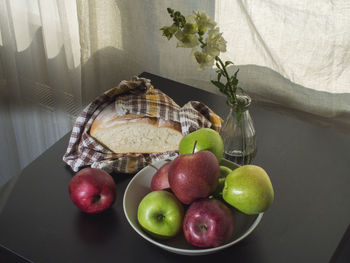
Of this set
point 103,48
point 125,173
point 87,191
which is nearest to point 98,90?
point 103,48

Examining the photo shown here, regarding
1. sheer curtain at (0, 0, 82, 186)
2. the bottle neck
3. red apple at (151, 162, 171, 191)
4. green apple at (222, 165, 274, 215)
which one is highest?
the bottle neck

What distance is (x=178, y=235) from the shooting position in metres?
0.81

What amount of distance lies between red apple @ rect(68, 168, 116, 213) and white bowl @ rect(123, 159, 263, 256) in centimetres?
4

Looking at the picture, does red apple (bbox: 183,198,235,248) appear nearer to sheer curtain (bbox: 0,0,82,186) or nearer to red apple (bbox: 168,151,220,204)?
red apple (bbox: 168,151,220,204)

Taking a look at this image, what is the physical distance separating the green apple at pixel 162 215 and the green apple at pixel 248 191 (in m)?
0.09

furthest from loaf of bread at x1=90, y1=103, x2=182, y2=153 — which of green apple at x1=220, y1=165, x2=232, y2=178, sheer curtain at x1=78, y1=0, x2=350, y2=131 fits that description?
sheer curtain at x1=78, y1=0, x2=350, y2=131

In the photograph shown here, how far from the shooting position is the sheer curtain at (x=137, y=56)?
1376 mm

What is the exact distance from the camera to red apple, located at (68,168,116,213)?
86cm

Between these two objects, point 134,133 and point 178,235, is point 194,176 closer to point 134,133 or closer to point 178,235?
point 178,235

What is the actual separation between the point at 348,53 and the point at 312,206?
0.60m

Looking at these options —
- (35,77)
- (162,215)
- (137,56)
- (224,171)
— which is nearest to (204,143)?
(224,171)

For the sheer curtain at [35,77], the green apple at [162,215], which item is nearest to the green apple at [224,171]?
the green apple at [162,215]

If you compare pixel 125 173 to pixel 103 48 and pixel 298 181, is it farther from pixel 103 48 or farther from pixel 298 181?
pixel 103 48

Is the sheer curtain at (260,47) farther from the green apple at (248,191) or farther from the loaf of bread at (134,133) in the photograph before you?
the green apple at (248,191)
